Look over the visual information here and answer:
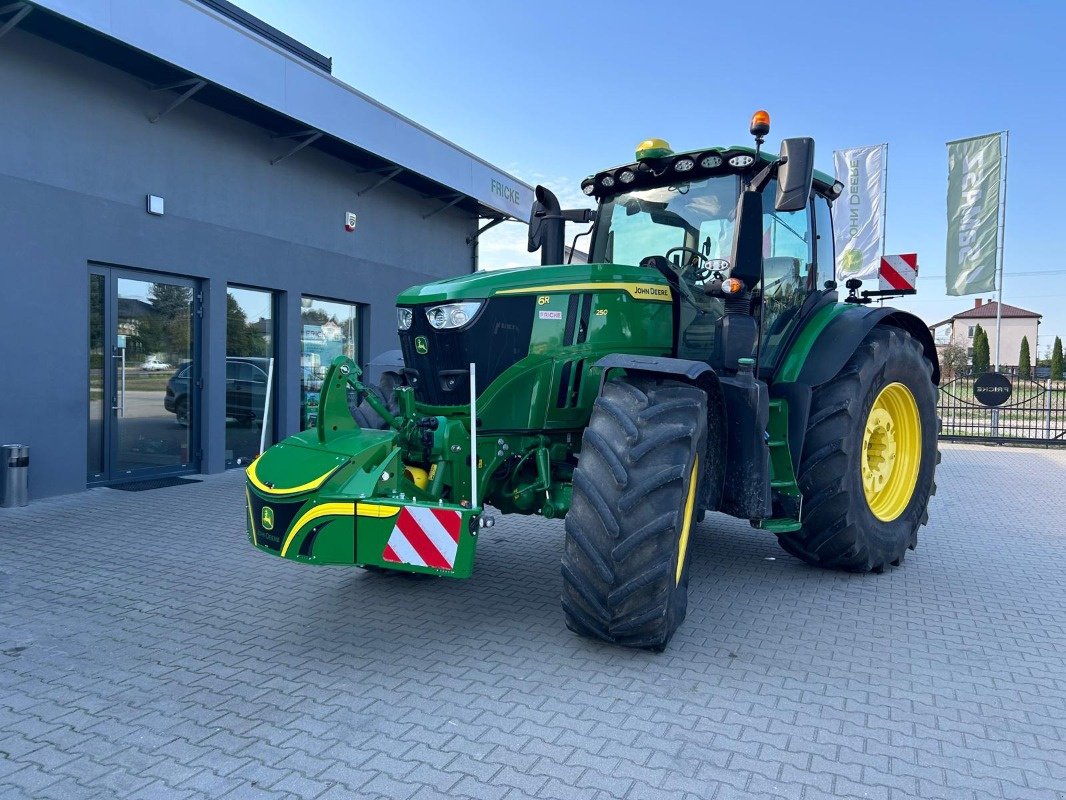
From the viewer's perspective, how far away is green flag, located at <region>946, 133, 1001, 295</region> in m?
16.4

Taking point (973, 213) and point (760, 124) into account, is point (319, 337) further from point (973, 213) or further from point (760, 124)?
point (973, 213)

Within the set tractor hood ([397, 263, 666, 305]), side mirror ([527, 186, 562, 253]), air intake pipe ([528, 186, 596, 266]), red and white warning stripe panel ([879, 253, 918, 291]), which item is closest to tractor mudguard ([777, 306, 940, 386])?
tractor hood ([397, 263, 666, 305])

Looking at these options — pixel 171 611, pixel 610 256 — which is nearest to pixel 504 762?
pixel 171 611

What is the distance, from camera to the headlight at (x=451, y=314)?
4.21 m

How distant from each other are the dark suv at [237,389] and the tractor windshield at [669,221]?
520cm

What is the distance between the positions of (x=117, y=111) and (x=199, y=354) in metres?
2.71

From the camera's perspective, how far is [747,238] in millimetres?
4230

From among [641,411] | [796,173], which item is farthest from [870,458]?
[641,411]

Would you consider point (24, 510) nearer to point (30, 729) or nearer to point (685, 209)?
point (30, 729)

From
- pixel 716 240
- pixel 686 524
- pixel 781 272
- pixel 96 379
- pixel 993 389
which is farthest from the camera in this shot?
pixel 993 389

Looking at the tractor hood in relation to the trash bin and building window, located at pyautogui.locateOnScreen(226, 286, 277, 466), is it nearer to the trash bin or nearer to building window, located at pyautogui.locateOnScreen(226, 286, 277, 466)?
the trash bin

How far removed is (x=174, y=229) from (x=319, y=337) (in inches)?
112

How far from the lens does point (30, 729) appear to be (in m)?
2.99

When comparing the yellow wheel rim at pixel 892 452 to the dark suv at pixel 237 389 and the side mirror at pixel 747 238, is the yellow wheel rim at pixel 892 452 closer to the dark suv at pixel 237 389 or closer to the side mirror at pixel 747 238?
the side mirror at pixel 747 238
